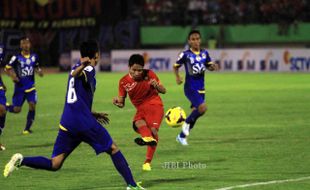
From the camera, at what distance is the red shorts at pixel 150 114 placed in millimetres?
13406

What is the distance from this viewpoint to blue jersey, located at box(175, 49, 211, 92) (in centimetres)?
1695

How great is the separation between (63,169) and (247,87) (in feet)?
68.6

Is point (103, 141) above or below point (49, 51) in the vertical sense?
above

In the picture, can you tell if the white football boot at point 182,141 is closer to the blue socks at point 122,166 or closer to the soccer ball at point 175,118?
the soccer ball at point 175,118

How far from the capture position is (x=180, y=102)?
1083 inches

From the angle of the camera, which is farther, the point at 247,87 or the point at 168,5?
the point at 168,5

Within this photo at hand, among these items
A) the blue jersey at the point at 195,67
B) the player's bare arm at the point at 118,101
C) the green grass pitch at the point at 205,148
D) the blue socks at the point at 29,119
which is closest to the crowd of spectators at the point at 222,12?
the green grass pitch at the point at 205,148

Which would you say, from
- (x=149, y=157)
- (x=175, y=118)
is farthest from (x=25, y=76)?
(x=149, y=157)

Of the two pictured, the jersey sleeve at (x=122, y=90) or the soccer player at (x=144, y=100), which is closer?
the soccer player at (x=144, y=100)

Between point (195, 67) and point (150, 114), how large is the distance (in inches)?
145

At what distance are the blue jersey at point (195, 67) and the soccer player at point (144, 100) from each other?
3.24 meters

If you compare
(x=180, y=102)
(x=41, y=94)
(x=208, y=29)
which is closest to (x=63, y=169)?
(x=180, y=102)

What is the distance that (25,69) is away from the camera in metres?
19.6

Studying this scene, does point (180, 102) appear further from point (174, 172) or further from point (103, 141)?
point (103, 141)
